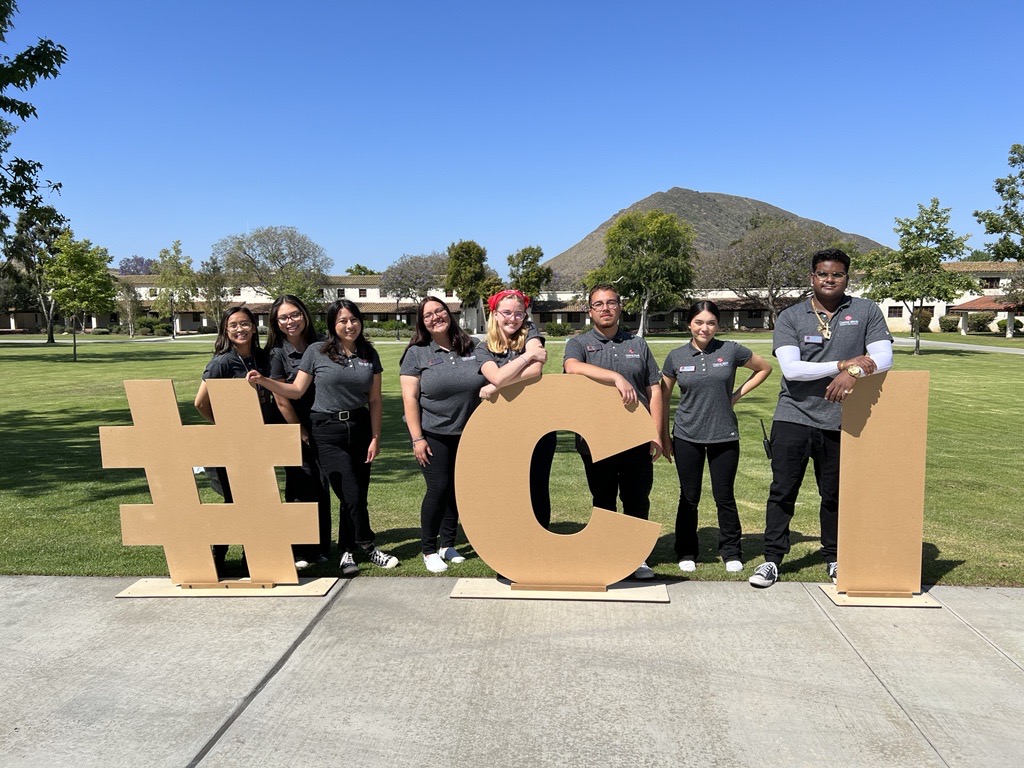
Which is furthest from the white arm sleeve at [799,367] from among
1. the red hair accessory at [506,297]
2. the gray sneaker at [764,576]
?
the red hair accessory at [506,297]

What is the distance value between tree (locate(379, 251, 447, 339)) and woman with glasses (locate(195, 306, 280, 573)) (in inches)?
2682

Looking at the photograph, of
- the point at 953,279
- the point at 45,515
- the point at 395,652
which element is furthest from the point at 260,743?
the point at 953,279

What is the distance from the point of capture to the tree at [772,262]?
5819cm

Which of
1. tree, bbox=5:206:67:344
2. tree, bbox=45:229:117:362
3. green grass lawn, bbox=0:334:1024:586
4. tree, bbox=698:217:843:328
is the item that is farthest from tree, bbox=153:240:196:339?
green grass lawn, bbox=0:334:1024:586

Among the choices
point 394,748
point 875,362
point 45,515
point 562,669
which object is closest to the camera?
point 394,748

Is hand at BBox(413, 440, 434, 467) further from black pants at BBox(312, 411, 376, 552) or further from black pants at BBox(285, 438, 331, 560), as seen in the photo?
black pants at BBox(285, 438, 331, 560)

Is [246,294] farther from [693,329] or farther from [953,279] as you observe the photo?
[693,329]

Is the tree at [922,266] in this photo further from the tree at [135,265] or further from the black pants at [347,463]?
the tree at [135,265]

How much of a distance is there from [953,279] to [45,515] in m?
36.3

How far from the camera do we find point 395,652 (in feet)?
11.4

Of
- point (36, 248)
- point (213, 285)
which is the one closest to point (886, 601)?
point (36, 248)

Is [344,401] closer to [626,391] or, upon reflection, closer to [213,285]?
[626,391]

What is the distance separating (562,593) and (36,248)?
43531 mm

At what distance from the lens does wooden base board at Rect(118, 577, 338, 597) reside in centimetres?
426
